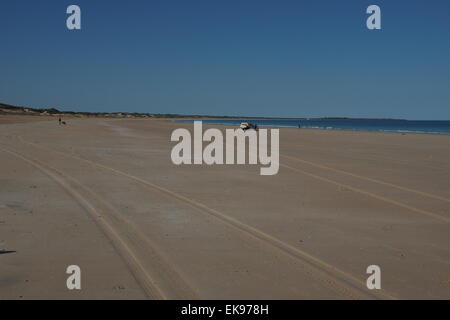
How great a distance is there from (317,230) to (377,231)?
1.02 metres

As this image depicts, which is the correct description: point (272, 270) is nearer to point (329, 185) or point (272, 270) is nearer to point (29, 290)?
point (29, 290)

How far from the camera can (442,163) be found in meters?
20.6

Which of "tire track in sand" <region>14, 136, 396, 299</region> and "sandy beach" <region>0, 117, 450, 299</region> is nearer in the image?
"tire track in sand" <region>14, 136, 396, 299</region>

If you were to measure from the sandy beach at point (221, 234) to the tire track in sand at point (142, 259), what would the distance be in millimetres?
20

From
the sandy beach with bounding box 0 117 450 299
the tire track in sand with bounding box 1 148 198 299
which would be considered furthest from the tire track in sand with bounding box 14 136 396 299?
the tire track in sand with bounding box 1 148 198 299

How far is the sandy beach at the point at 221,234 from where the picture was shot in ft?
18.8

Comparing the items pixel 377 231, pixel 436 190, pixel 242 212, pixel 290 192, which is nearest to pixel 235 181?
pixel 290 192

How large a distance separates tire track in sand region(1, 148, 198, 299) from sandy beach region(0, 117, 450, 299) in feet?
0.07

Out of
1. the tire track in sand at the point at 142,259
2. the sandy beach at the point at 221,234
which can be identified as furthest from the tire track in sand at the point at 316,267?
the tire track in sand at the point at 142,259

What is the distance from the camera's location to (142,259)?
A: 6648 mm

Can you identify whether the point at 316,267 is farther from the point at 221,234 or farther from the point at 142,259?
the point at 142,259

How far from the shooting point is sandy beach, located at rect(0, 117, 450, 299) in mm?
5730

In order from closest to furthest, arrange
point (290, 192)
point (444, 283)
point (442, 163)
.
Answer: point (444, 283) < point (290, 192) < point (442, 163)

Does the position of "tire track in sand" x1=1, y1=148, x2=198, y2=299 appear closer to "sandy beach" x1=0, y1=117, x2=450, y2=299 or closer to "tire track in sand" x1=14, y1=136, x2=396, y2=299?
"sandy beach" x1=0, y1=117, x2=450, y2=299
